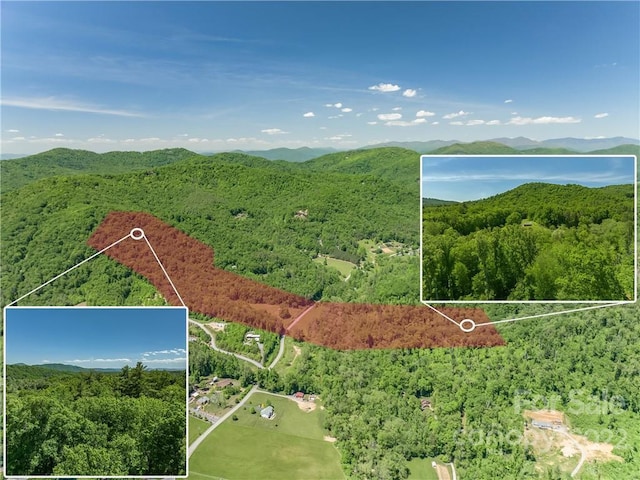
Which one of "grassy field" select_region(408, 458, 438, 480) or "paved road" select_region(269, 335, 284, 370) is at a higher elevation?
"paved road" select_region(269, 335, 284, 370)

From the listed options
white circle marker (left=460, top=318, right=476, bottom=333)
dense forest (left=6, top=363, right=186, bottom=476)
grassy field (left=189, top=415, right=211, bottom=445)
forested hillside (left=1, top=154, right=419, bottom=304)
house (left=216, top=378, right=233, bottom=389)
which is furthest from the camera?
house (left=216, top=378, right=233, bottom=389)

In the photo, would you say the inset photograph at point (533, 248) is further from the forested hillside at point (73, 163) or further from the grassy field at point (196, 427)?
A: the forested hillside at point (73, 163)

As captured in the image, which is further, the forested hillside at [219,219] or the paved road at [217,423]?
the forested hillside at [219,219]

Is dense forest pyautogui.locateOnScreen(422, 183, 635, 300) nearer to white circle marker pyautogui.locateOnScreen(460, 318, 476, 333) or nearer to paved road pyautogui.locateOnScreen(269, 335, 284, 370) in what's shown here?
white circle marker pyautogui.locateOnScreen(460, 318, 476, 333)

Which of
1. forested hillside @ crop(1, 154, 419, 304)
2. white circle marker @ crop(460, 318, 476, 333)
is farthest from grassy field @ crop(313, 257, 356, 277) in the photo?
white circle marker @ crop(460, 318, 476, 333)

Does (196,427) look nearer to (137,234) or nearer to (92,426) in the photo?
(92,426)

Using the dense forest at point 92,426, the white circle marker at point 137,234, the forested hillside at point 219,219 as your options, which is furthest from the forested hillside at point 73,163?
the dense forest at point 92,426

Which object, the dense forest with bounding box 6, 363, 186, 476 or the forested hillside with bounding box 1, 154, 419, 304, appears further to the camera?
the forested hillside with bounding box 1, 154, 419, 304

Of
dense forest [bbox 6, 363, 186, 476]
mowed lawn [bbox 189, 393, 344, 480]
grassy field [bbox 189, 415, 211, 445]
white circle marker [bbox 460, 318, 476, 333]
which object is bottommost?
mowed lawn [bbox 189, 393, 344, 480]
